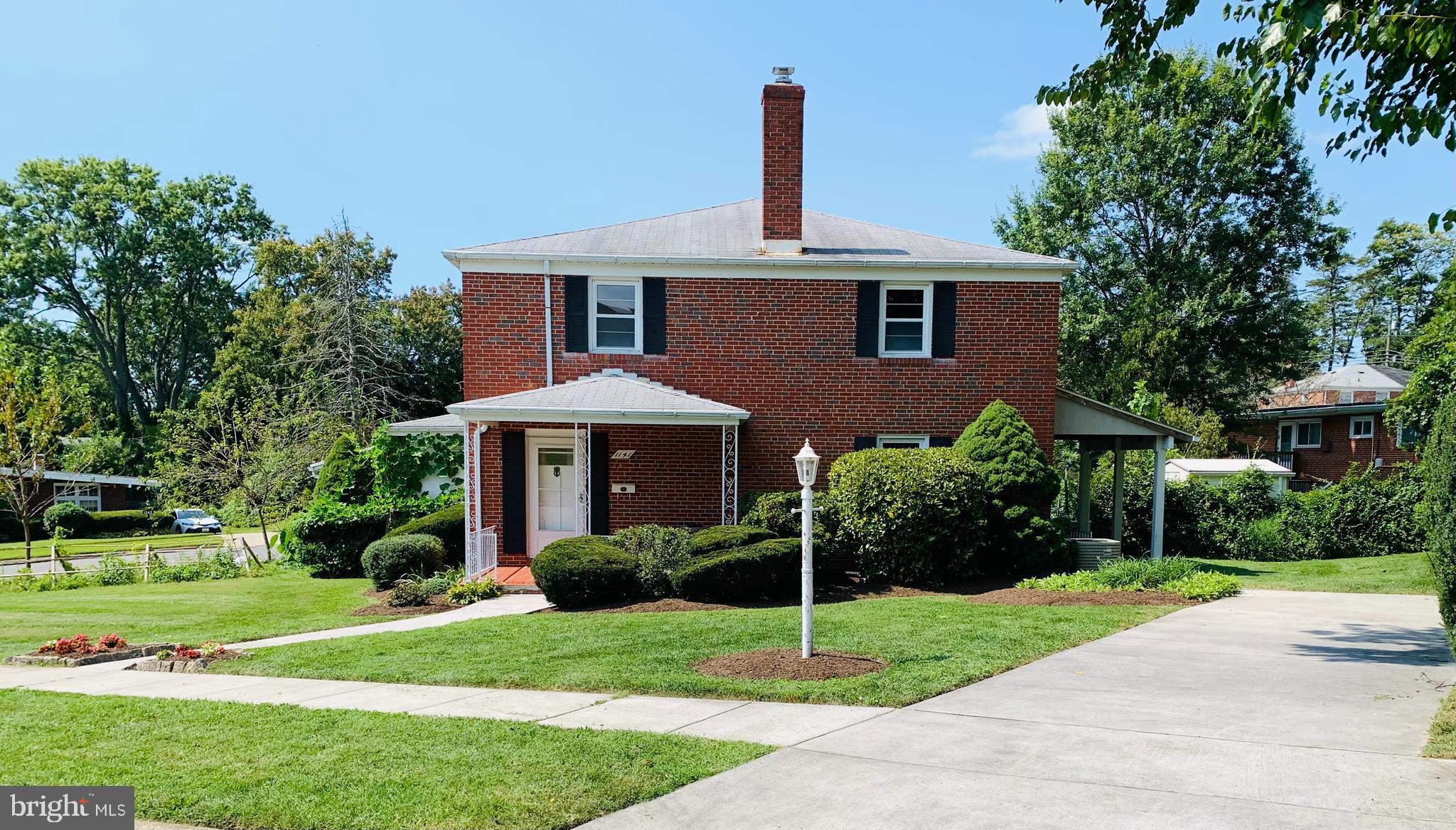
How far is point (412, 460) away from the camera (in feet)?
61.2

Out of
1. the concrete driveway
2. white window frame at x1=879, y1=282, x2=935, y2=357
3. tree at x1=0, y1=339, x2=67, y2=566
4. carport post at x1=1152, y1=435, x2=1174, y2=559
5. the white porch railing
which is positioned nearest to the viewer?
the concrete driveway

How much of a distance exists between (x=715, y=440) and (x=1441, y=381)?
1452 cm

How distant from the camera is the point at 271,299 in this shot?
4162 centimetres

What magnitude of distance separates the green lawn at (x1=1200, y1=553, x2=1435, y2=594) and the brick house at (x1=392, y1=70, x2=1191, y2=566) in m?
3.10

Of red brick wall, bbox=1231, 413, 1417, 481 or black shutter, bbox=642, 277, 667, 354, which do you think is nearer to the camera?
black shutter, bbox=642, 277, 667, 354

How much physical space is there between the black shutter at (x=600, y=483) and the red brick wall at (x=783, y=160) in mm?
4802

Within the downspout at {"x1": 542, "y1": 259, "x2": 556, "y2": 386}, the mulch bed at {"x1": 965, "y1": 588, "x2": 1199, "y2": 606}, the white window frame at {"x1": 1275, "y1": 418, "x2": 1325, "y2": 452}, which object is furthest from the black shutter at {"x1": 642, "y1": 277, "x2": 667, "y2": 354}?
the white window frame at {"x1": 1275, "y1": 418, "x2": 1325, "y2": 452}

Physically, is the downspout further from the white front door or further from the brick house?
the white front door

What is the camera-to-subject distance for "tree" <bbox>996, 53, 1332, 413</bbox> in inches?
1241

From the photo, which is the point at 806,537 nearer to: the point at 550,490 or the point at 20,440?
the point at 550,490

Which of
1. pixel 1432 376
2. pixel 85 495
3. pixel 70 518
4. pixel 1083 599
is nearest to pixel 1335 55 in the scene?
pixel 1083 599

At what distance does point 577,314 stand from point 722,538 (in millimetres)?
5450

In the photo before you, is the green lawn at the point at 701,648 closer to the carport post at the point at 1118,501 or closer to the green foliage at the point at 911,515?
the green foliage at the point at 911,515

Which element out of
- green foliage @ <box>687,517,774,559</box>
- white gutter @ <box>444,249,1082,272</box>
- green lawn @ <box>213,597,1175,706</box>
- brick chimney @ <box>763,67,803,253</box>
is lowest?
green lawn @ <box>213,597,1175,706</box>
